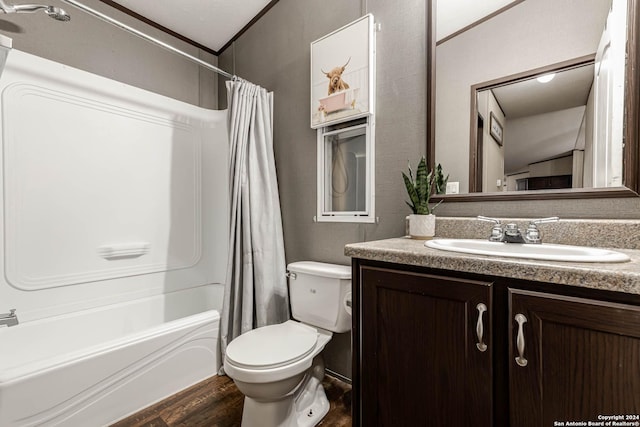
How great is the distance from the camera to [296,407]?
1.38 meters

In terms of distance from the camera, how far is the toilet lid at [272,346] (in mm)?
1166

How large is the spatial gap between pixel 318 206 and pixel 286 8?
1.41 m

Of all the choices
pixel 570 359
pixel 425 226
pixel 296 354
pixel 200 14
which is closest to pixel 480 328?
pixel 570 359

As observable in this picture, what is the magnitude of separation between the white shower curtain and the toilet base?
1.48 feet

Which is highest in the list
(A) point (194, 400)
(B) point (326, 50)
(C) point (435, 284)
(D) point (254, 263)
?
(B) point (326, 50)

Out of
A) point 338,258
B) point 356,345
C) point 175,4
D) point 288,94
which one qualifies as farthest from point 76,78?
point 356,345

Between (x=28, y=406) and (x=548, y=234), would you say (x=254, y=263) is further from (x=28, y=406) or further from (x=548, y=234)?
(x=548, y=234)

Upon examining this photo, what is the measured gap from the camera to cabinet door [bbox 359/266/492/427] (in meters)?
0.77

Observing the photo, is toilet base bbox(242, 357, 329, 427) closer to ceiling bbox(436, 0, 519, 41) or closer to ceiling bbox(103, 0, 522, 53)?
ceiling bbox(436, 0, 519, 41)

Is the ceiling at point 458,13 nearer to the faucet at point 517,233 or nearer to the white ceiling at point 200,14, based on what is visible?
the faucet at point 517,233

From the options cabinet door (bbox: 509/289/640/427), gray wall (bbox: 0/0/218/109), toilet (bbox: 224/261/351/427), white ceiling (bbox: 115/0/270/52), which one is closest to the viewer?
cabinet door (bbox: 509/289/640/427)

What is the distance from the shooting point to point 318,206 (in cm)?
180

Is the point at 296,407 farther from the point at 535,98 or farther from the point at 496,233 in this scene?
the point at 535,98

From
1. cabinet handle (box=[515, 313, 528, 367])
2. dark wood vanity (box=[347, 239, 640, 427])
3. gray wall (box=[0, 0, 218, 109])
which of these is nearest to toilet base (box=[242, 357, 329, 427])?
dark wood vanity (box=[347, 239, 640, 427])
